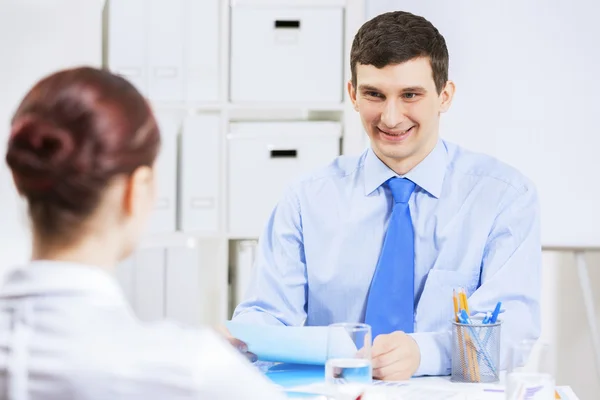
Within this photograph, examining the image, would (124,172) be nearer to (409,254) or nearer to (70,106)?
(70,106)

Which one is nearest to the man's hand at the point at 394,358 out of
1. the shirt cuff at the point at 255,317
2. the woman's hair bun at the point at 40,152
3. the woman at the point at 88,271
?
the shirt cuff at the point at 255,317

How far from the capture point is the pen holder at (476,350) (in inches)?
52.9

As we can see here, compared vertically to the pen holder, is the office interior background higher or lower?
higher

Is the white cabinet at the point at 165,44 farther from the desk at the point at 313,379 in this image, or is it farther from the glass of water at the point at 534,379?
the glass of water at the point at 534,379

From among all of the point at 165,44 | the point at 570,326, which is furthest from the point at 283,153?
the point at 570,326

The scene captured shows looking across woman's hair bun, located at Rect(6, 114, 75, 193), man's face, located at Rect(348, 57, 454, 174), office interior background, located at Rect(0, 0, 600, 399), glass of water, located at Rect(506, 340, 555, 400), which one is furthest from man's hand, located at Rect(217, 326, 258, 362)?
office interior background, located at Rect(0, 0, 600, 399)

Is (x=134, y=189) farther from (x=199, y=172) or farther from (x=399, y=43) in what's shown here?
(x=199, y=172)

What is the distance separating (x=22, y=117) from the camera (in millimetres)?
798

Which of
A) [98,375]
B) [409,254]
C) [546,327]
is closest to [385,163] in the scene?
[409,254]

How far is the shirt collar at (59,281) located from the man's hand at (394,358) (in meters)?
0.66

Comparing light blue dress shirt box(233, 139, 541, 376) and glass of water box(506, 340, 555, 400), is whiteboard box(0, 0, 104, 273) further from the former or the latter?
glass of water box(506, 340, 555, 400)

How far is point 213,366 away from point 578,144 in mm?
2044

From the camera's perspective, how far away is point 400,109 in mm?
1713

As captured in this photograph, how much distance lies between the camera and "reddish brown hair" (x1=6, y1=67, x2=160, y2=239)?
78cm
